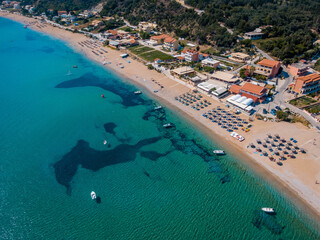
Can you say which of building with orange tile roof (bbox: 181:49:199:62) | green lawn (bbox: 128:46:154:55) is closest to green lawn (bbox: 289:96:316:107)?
A: building with orange tile roof (bbox: 181:49:199:62)

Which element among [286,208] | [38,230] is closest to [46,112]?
[38,230]

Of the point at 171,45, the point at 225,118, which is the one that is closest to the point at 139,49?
the point at 171,45

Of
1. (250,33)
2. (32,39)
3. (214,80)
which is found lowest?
(32,39)

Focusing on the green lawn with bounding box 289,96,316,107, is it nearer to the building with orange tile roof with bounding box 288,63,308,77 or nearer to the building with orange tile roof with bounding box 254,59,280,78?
the building with orange tile roof with bounding box 254,59,280,78

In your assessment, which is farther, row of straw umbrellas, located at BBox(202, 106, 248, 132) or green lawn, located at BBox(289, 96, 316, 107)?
green lawn, located at BBox(289, 96, 316, 107)

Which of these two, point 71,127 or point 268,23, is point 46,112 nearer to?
point 71,127

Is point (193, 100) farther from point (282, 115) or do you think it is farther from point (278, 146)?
point (278, 146)

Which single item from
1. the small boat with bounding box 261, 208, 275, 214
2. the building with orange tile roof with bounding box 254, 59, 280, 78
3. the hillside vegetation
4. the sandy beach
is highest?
the hillside vegetation
